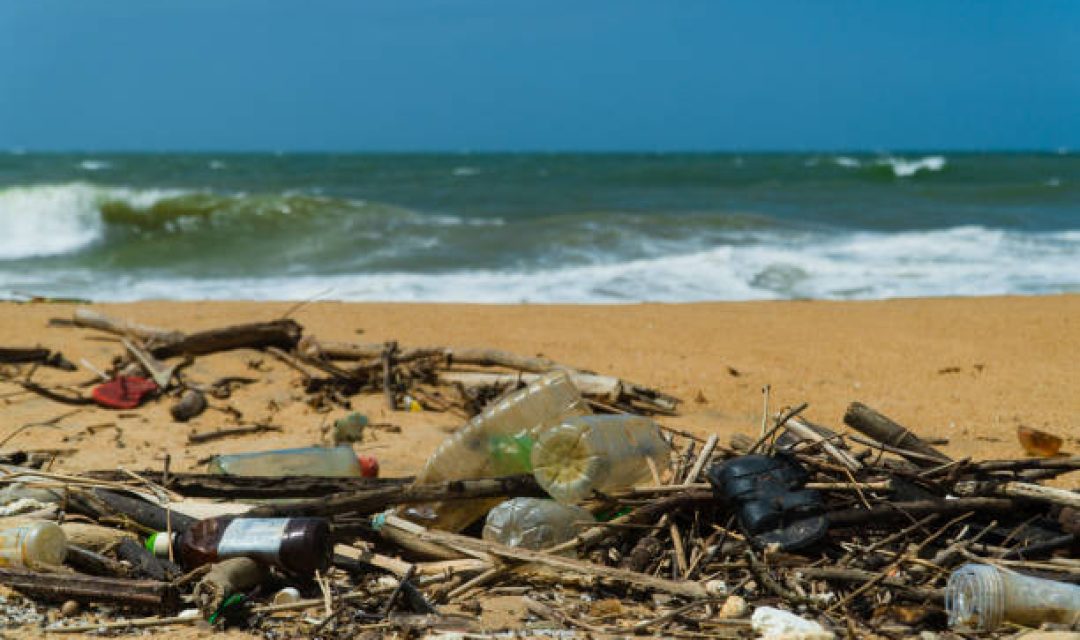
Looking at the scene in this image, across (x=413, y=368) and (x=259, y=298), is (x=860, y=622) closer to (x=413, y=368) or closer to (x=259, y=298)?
(x=413, y=368)

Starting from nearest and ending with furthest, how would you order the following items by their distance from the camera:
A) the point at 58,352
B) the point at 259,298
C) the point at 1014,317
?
the point at 58,352, the point at 1014,317, the point at 259,298

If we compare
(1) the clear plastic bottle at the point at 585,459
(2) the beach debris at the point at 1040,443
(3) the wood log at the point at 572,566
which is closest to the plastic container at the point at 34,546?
(3) the wood log at the point at 572,566

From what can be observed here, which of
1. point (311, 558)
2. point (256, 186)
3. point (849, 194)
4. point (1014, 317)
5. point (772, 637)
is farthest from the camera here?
point (256, 186)

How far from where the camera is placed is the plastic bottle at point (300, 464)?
413 cm

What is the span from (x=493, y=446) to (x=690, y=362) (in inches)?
114

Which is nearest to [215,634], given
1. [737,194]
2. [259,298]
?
[259,298]

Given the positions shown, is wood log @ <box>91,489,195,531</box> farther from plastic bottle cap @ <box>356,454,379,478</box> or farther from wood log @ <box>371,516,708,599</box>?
plastic bottle cap @ <box>356,454,379,478</box>

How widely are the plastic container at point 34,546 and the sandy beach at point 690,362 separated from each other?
134 centimetres

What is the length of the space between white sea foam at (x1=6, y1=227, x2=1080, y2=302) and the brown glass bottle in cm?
725

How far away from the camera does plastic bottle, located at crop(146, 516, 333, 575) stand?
119 inches

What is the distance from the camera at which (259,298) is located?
10820mm

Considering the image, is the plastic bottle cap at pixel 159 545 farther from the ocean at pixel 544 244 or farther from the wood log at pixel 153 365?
the ocean at pixel 544 244

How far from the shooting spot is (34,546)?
3.07 metres

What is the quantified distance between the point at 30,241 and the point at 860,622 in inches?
745
